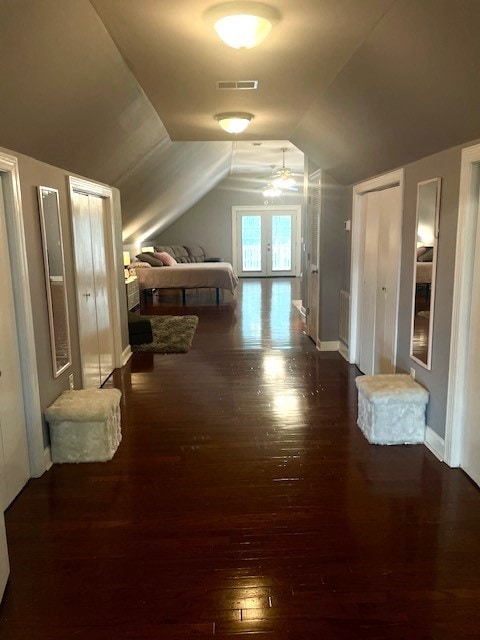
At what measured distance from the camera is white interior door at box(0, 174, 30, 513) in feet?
8.39

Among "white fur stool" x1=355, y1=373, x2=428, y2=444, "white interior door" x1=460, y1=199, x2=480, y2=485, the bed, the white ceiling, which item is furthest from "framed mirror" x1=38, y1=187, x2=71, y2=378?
the bed

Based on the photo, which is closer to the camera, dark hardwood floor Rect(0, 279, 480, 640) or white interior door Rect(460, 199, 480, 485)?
dark hardwood floor Rect(0, 279, 480, 640)

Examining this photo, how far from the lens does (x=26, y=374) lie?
9.23ft

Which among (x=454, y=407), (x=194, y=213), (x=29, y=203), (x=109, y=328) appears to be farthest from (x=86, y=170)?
(x=194, y=213)

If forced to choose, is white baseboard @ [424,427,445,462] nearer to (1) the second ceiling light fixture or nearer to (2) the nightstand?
(1) the second ceiling light fixture

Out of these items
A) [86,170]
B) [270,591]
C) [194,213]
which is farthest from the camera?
[194,213]

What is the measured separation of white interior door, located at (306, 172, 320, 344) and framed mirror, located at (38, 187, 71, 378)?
3.25 metres

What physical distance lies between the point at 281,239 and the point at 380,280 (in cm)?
915

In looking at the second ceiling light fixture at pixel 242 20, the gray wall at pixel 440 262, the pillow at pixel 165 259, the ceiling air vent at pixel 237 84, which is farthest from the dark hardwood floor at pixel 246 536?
the pillow at pixel 165 259

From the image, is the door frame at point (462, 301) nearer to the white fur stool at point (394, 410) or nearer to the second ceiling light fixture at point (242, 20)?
the white fur stool at point (394, 410)

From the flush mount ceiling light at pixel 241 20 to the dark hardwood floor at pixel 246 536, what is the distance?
7.76 feet

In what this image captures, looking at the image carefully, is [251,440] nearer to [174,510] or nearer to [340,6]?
[174,510]

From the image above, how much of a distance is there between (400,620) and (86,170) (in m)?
3.71

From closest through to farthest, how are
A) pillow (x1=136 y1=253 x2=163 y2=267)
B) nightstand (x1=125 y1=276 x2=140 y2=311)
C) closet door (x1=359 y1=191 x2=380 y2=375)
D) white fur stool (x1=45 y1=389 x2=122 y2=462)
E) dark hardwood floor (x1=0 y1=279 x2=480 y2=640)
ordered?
dark hardwood floor (x1=0 y1=279 x2=480 y2=640) → white fur stool (x1=45 y1=389 x2=122 y2=462) → closet door (x1=359 y1=191 x2=380 y2=375) → nightstand (x1=125 y1=276 x2=140 y2=311) → pillow (x1=136 y1=253 x2=163 y2=267)
